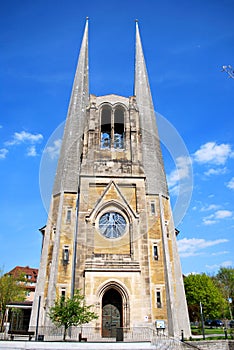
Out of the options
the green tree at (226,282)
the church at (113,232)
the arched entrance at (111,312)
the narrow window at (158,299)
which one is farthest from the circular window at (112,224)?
the green tree at (226,282)

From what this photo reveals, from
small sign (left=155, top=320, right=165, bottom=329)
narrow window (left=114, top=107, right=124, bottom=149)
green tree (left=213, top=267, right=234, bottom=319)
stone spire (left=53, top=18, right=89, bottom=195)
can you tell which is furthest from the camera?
green tree (left=213, top=267, right=234, bottom=319)

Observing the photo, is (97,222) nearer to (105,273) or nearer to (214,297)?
(105,273)

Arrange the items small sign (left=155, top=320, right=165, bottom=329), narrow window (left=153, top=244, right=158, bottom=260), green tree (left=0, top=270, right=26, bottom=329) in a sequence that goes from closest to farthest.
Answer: small sign (left=155, top=320, right=165, bottom=329)
narrow window (left=153, top=244, right=158, bottom=260)
green tree (left=0, top=270, right=26, bottom=329)

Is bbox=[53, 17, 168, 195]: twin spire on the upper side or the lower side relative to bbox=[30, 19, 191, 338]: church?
upper

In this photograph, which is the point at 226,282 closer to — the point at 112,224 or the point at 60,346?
the point at 112,224

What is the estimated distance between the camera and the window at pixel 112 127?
32594 mm

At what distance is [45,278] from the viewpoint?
28641 millimetres

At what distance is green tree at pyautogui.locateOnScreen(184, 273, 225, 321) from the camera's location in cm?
5038

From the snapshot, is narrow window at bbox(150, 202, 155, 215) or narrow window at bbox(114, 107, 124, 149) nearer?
narrow window at bbox(150, 202, 155, 215)

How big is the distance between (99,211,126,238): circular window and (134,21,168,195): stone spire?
624cm

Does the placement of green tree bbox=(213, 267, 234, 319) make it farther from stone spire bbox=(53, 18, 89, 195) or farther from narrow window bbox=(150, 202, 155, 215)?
stone spire bbox=(53, 18, 89, 195)

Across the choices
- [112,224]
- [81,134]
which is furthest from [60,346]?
[81,134]

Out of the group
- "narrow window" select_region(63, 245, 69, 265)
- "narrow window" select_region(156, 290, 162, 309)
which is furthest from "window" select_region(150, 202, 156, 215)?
"narrow window" select_region(63, 245, 69, 265)

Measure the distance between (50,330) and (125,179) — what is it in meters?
14.3
